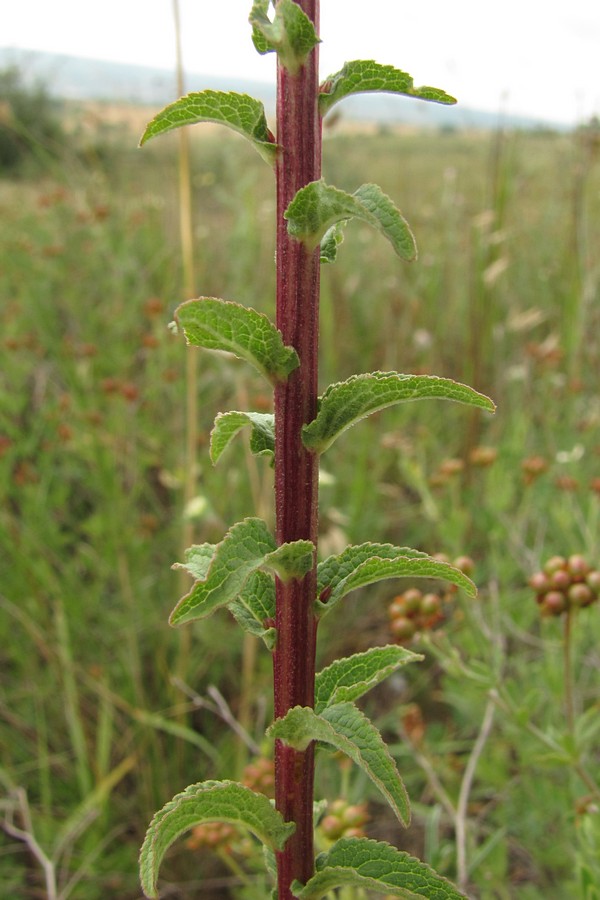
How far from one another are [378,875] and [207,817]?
0.50 ft

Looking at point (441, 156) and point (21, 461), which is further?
point (441, 156)

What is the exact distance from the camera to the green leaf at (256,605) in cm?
73

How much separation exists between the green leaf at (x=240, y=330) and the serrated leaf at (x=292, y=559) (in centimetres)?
14

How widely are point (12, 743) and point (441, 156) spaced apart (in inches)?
513

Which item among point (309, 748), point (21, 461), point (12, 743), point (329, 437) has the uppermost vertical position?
point (329, 437)

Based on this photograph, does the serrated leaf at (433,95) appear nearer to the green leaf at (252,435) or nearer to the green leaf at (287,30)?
the green leaf at (287,30)

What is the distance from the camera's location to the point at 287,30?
1.89 feet

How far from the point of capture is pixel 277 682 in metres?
0.71

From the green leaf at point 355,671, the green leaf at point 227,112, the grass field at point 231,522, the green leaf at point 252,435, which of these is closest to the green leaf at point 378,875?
the green leaf at point 355,671

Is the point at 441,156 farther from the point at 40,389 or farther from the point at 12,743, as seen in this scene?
the point at 12,743

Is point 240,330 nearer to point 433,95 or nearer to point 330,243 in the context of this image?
point 330,243

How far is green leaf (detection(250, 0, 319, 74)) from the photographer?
571 mm

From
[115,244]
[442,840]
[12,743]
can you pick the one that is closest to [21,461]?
[12,743]

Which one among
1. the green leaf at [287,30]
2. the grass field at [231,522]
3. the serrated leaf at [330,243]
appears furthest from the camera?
the grass field at [231,522]
